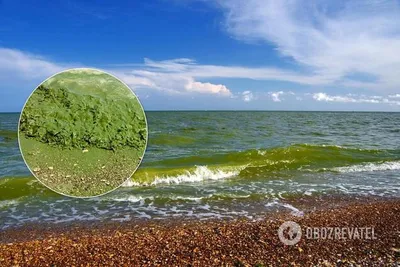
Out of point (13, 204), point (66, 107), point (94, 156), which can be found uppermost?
point (66, 107)

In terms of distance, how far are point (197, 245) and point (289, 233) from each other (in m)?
2.22

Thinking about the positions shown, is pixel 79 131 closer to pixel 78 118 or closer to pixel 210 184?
pixel 78 118

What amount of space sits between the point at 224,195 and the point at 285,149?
11.9 meters

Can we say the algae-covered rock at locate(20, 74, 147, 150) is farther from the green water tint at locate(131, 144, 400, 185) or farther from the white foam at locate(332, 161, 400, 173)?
the white foam at locate(332, 161, 400, 173)

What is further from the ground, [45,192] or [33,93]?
[33,93]

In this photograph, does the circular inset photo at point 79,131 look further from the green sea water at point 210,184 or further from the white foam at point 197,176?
the white foam at point 197,176

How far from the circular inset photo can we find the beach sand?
4.27 m

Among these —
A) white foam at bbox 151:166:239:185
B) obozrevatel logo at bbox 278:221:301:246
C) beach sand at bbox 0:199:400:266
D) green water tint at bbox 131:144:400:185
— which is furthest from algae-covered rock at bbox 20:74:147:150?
white foam at bbox 151:166:239:185

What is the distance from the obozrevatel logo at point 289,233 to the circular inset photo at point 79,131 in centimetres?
566

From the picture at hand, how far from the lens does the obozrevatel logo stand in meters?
7.76

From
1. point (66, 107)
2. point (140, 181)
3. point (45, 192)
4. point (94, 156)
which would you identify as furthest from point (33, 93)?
point (140, 181)

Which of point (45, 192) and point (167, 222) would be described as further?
point (45, 192)

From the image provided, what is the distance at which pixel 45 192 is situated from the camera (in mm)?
13047

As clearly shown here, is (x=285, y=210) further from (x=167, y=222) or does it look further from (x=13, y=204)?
(x=13, y=204)
